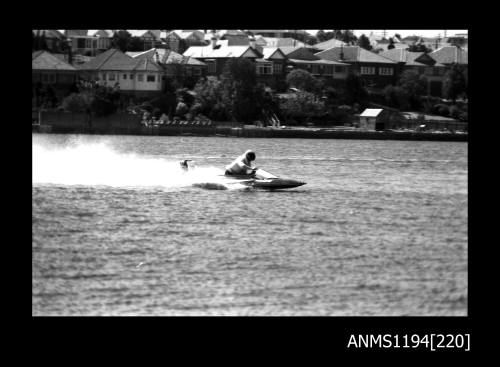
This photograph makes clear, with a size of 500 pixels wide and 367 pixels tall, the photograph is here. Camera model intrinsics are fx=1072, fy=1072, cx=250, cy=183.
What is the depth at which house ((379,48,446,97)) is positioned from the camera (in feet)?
325

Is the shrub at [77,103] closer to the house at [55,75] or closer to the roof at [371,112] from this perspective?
the house at [55,75]

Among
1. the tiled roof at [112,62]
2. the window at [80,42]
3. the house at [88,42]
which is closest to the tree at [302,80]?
the tiled roof at [112,62]

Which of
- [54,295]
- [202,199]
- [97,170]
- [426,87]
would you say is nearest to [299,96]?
[426,87]

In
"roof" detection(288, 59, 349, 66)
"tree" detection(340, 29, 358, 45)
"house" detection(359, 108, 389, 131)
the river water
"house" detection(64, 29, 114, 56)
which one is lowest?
the river water

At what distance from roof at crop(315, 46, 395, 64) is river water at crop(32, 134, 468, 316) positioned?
187 ft

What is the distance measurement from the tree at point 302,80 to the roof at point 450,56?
54.0ft

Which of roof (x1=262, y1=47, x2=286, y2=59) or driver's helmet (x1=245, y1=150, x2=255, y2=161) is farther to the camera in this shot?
roof (x1=262, y1=47, x2=286, y2=59)

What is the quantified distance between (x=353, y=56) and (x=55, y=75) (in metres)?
27.8

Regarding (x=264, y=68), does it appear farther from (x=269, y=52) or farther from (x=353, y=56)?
(x=353, y=56)

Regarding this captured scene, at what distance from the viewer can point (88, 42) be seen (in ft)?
400

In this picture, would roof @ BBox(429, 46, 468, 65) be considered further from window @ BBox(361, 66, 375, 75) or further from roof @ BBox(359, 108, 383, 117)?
roof @ BBox(359, 108, 383, 117)

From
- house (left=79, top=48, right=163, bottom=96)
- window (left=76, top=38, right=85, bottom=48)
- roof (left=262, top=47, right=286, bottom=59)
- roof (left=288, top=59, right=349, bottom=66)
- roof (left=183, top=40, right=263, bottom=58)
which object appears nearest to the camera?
house (left=79, top=48, right=163, bottom=96)

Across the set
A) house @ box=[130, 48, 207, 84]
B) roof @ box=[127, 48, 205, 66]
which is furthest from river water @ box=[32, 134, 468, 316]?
roof @ box=[127, 48, 205, 66]
